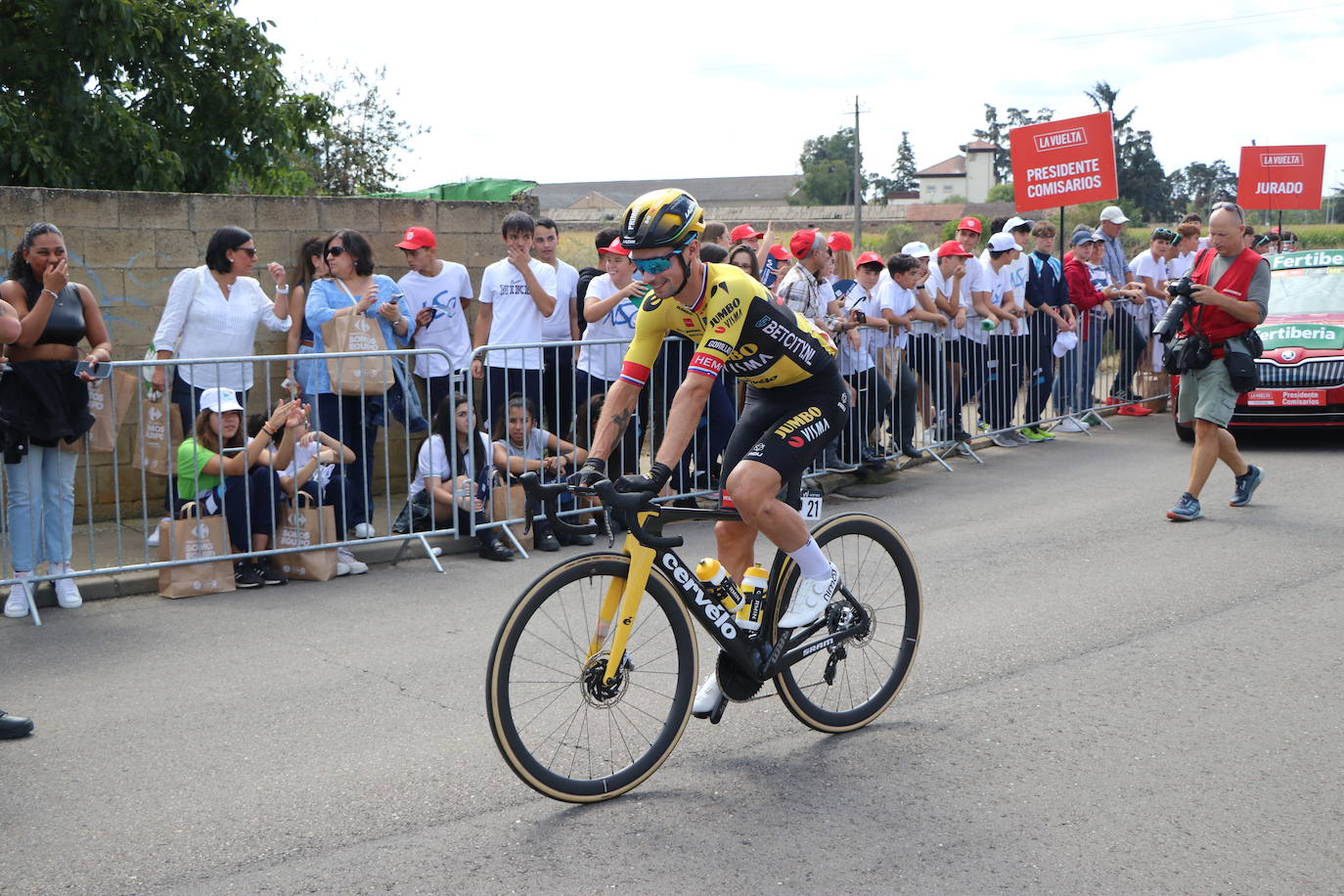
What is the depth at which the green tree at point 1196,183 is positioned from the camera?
351 ft

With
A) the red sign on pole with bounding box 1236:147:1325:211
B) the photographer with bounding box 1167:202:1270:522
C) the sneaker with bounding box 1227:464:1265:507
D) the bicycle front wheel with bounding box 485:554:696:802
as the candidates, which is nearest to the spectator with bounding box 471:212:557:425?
the photographer with bounding box 1167:202:1270:522

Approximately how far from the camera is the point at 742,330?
4883mm

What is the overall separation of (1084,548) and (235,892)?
626 centimetres

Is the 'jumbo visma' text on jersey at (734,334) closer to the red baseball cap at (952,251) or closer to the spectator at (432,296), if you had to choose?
the spectator at (432,296)

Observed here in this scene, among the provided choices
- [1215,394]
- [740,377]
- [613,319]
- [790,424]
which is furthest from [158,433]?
[1215,394]

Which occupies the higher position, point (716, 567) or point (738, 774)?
point (716, 567)

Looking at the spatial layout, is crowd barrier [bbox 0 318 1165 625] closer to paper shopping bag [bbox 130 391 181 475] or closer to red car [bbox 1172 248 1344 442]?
paper shopping bag [bbox 130 391 181 475]

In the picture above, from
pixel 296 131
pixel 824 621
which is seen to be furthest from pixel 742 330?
pixel 296 131

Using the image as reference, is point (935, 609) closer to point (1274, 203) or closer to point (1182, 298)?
point (1182, 298)

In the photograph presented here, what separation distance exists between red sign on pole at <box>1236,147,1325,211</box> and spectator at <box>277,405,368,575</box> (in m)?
18.1

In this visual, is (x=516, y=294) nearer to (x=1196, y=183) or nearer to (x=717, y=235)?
(x=717, y=235)

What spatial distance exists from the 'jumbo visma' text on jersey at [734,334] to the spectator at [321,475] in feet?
12.3

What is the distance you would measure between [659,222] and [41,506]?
448 cm

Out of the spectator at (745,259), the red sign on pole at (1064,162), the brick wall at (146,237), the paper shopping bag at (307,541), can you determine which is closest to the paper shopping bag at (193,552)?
the paper shopping bag at (307,541)
